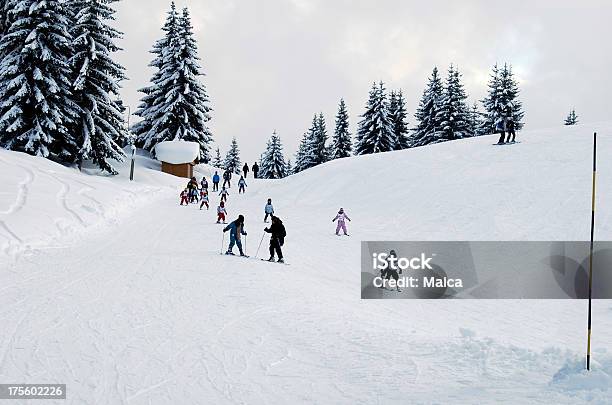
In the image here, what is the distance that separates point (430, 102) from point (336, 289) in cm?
4718

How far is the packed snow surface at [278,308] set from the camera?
214 inches

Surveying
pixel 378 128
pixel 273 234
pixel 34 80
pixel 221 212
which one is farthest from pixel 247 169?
pixel 273 234

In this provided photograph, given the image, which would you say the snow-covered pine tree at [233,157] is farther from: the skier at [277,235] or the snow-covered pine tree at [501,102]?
the skier at [277,235]

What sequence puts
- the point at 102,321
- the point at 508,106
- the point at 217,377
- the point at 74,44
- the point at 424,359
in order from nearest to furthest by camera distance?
1. the point at 217,377
2. the point at 424,359
3. the point at 102,321
4. the point at 74,44
5. the point at 508,106

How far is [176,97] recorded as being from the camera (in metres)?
40.3

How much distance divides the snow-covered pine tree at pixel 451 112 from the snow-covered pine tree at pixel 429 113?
0.89m

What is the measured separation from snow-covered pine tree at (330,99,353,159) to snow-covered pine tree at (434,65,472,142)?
11330mm

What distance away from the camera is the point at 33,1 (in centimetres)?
2661

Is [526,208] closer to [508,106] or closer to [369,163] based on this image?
[369,163]

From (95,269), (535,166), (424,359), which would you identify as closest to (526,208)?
(535,166)

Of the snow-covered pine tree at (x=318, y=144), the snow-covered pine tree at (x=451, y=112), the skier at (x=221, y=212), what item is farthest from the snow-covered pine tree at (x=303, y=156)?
the skier at (x=221, y=212)

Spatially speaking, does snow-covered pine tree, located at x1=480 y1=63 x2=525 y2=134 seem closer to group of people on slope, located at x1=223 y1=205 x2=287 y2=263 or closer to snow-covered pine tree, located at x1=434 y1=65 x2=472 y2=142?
snow-covered pine tree, located at x1=434 y1=65 x2=472 y2=142

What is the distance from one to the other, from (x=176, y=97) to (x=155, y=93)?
7.37ft

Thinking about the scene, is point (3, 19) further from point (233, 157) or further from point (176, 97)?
point (233, 157)
